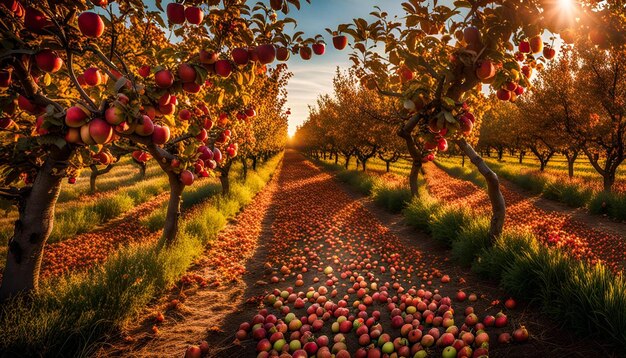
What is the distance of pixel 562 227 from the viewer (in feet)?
30.9

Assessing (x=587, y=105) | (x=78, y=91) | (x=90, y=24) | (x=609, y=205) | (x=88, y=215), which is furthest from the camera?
(x=587, y=105)

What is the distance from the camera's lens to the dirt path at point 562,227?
6773 millimetres

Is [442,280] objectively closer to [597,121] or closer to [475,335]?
[475,335]

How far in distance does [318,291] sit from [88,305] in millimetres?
3194

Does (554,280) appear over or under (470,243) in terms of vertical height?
over

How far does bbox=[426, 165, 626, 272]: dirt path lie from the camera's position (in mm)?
6773

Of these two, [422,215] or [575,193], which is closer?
[422,215]

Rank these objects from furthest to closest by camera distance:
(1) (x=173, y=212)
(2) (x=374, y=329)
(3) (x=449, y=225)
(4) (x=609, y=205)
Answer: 1. (4) (x=609, y=205)
2. (3) (x=449, y=225)
3. (1) (x=173, y=212)
4. (2) (x=374, y=329)

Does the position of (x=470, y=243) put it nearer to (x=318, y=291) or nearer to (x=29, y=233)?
(x=318, y=291)

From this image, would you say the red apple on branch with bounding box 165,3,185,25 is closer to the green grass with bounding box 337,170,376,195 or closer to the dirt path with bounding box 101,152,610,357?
the dirt path with bounding box 101,152,610,357

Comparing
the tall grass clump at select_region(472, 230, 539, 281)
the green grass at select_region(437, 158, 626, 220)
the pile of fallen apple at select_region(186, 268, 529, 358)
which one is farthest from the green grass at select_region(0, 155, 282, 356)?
the green grass at select_region(437, 158, 626, 220)

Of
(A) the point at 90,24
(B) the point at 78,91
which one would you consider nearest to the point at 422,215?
(B) the point at 78,91

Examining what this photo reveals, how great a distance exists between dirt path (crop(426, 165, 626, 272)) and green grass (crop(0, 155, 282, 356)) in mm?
6025

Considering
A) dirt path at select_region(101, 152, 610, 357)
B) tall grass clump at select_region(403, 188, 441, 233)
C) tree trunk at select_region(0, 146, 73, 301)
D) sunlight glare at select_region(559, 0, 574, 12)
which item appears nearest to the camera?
sunlight glare at select_region(559, 0, 574, 12)
